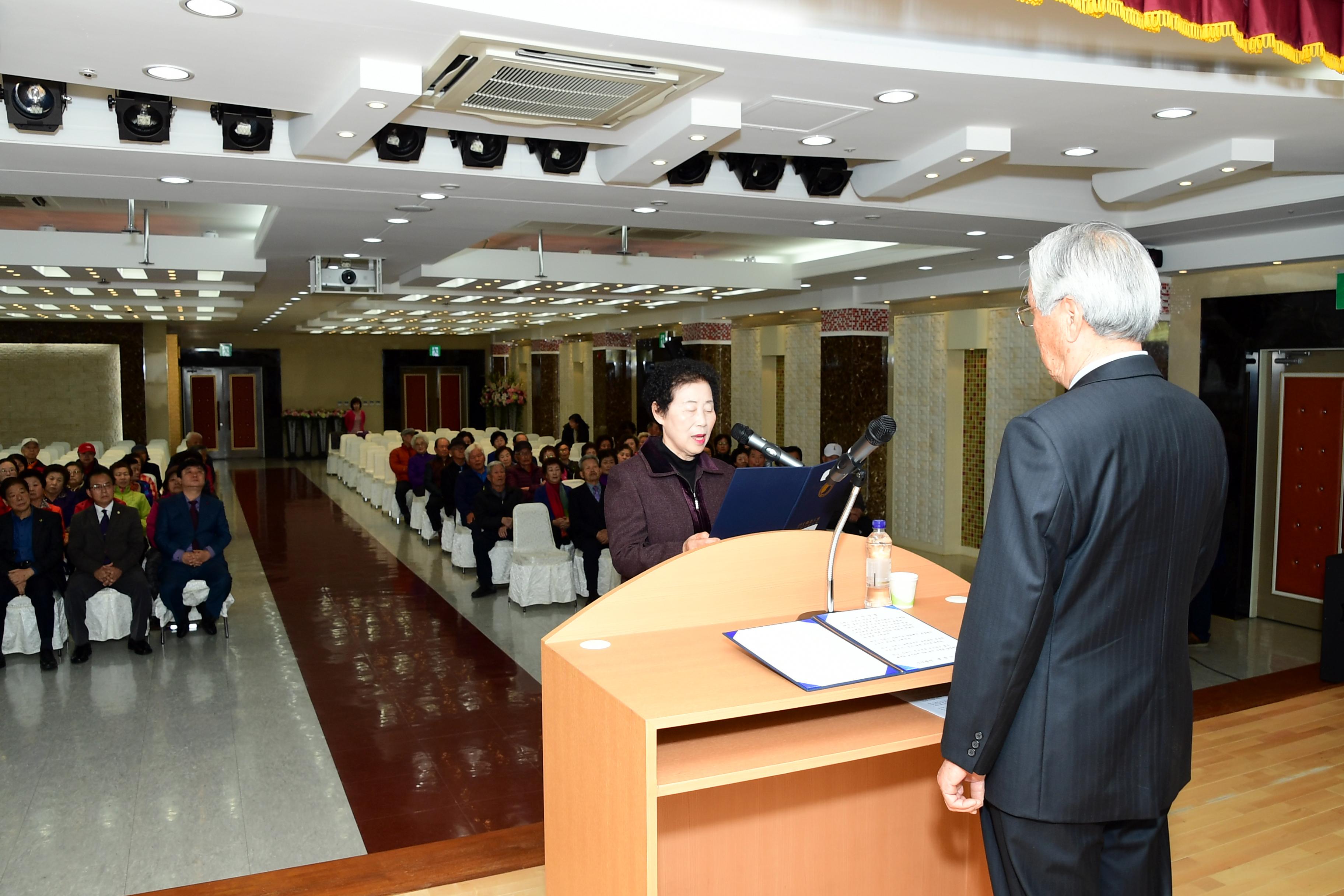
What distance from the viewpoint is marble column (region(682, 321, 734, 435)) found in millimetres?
16344

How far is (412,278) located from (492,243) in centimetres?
180

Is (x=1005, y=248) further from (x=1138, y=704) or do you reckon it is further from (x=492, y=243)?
(x=1138, y=704)

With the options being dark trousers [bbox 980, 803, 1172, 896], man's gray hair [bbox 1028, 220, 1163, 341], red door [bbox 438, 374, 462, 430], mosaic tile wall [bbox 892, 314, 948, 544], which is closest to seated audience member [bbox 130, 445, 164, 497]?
mosaic tile wall [bbox 892, 314, 948, 544]

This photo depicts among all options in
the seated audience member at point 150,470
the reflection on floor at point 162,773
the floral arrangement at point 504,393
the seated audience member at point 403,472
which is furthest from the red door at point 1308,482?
the floral arrangement at point 504,393

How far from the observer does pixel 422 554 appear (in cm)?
1162

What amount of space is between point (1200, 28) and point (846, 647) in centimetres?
234

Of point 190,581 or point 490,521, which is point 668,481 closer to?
point 190,581

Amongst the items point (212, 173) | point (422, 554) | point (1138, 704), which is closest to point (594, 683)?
point (1138, 704)

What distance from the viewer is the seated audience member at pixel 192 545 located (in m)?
7.52

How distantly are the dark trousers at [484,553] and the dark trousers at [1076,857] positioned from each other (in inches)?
308

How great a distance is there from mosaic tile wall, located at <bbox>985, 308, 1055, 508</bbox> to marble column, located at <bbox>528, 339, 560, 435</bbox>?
1338 cm

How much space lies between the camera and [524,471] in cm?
1044

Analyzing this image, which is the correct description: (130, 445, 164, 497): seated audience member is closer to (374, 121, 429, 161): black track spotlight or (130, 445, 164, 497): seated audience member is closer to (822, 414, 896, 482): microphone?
(374, 121, 429, 161): black track spotlight

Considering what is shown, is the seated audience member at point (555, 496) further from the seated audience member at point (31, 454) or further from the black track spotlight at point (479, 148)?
the black track spotlight at point (479, 148)
